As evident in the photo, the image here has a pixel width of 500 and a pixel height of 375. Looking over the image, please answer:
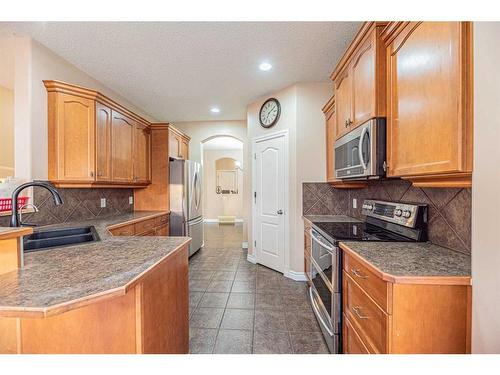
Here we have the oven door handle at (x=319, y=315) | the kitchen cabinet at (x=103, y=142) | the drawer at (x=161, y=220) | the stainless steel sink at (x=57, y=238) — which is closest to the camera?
the stainless steel sink at (x=57, y=238)

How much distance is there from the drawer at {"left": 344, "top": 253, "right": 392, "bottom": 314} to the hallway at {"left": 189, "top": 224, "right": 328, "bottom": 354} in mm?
821

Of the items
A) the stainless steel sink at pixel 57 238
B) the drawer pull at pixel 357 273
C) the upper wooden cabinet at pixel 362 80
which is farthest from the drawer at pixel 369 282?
the stainless steel sink at pixel 57 238

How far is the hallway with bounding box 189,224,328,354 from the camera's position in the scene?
1926 mm

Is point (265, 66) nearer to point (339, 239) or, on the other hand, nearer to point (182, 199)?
point (339, 239)

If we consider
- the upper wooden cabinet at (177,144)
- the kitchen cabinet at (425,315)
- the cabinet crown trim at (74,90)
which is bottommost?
the kitchen cabinet at (425,315)

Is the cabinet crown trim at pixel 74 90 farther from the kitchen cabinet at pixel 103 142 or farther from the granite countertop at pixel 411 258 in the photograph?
the granite countertop at pixel 411 258

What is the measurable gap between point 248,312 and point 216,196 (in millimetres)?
6548

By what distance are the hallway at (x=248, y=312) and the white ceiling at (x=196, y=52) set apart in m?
2.61

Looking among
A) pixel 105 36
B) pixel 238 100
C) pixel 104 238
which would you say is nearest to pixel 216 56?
pixel 105 36

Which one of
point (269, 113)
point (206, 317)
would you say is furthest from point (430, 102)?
point (269, 113)

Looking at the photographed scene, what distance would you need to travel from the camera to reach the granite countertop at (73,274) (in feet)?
2.61

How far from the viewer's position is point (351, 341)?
1489 mm

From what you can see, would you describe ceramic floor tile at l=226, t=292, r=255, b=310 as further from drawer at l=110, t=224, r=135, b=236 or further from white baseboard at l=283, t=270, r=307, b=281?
drawer at l=110, t=224, r=135, b=236

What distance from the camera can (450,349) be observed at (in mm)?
1023
